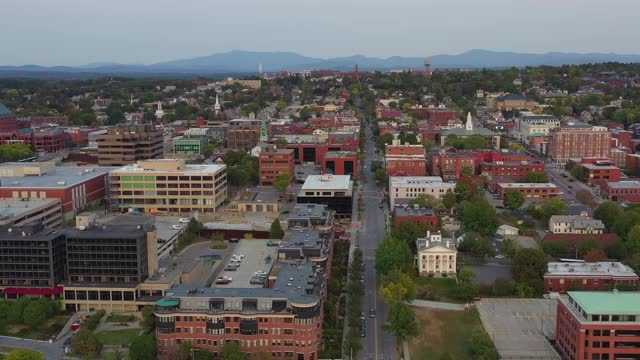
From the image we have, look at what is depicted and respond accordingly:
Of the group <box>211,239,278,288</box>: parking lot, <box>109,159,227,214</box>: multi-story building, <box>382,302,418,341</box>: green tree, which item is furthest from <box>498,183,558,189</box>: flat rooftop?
<box>382,302,418,341</box>: green tree

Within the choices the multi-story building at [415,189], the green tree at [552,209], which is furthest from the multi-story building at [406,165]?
the green tree at [552,209]

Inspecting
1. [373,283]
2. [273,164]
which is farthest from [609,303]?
[273,164]

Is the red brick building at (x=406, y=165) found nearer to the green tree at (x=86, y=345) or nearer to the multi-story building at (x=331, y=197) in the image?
the multi-story building at (x=331, y=197)

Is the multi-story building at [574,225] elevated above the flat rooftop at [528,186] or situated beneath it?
situated beneath

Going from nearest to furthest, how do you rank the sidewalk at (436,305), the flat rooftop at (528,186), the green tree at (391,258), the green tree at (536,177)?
the sidewalk at (436,305), the green tree at (391,258), the flat rooftop at (528,186), the green tree at (536,177)

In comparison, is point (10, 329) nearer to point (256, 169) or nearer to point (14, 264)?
point (14, 264)

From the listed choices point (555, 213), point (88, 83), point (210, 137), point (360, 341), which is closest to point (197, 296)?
point (360, 341)
